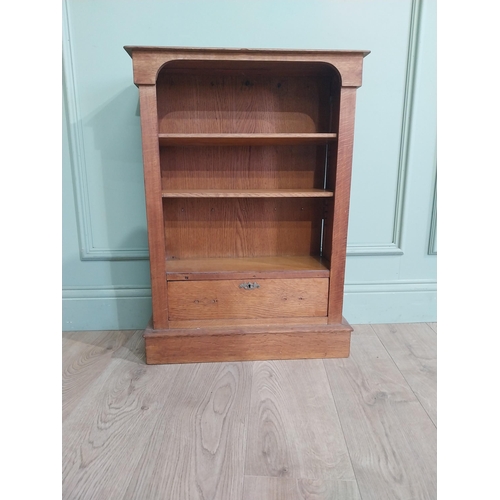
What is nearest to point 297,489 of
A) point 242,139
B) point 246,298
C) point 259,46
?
point 246,298

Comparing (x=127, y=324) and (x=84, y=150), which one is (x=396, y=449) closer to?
(x=127, y=324)

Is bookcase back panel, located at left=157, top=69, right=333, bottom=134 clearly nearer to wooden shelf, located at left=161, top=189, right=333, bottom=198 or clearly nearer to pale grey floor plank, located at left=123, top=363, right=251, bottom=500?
wooden shelf, located at left=161, top=189, right=333, bottom=198

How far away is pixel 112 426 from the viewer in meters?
1.12

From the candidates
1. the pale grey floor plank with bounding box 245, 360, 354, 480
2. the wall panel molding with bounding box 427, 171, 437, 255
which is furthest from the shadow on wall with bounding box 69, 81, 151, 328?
the wall panel molding with bounding box 427, 171, 437, 255

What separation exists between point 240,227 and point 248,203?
112mm

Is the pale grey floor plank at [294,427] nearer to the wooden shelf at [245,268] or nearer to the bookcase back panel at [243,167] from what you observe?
the wooden shelf at [245,268]

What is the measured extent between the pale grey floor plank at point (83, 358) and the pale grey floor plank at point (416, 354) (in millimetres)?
1167

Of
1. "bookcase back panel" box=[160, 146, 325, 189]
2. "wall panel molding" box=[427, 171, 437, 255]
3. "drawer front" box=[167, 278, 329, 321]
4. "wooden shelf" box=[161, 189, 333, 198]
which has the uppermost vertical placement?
"bookcase back panel" box=[160, 146, 325, 189]

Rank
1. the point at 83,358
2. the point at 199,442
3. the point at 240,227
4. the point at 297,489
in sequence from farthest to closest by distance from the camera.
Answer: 1. the point at 240,227
2. the point at 83,358
3. the point at 199,442
4. the point at 297,489

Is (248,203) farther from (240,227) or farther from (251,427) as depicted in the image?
(251,427)

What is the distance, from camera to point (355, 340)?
1642 millimetres

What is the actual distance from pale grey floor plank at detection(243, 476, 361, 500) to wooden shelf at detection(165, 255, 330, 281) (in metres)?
0.69

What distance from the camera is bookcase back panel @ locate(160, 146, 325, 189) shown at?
1.55 meters

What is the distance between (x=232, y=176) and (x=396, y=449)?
3.78 ft
